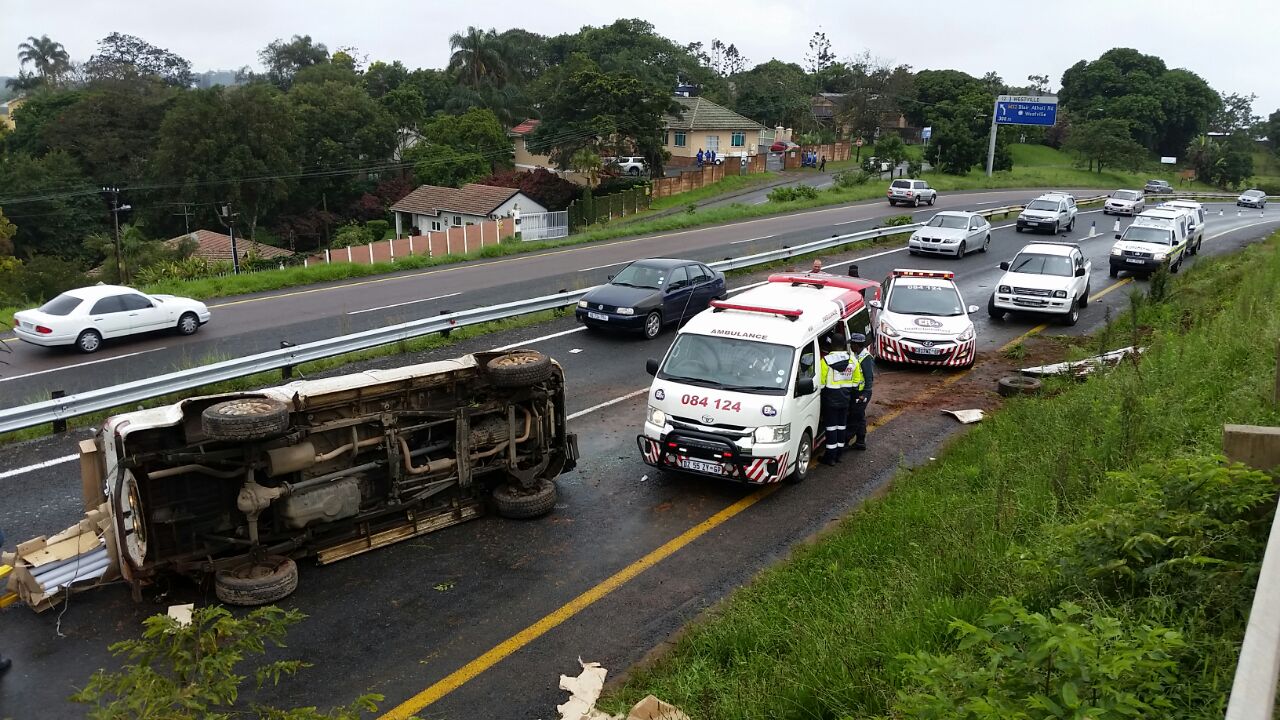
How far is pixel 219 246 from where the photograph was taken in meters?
55.2

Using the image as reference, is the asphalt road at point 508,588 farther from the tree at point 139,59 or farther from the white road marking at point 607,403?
the tree at point 139,59

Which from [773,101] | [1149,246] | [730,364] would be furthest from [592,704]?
[773,101]

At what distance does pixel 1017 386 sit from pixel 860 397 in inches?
160

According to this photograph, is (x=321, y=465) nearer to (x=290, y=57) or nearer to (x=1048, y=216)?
(x=1048, y=216)

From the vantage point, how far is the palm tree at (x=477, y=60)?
299 feet

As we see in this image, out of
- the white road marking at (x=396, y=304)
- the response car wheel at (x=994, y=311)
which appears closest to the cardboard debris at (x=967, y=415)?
the response car wheel at (x=994, y=311)

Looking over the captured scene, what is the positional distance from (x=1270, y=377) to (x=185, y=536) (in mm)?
10416

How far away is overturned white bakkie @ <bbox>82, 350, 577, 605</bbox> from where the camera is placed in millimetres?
7375

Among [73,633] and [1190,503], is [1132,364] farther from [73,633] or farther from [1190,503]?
[73,633]

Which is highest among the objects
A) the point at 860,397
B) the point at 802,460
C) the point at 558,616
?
the point at 860,397

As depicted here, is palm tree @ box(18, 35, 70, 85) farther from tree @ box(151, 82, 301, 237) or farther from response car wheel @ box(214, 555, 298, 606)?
response car wheel @ box(214, 555, 298, 606)

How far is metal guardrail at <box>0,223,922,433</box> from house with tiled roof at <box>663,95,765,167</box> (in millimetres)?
58832

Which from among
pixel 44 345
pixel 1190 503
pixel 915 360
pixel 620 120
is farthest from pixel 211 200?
pixel 1190 503

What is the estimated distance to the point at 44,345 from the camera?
16875 mm
